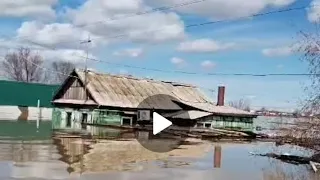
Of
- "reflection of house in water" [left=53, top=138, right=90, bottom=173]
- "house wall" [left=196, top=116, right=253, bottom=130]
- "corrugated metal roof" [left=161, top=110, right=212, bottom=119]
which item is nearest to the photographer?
"reflection of house in water" [left=53, top=138, right=90, bottom=173]

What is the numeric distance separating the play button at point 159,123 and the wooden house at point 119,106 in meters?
1.87

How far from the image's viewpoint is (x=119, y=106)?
4359 centimetres

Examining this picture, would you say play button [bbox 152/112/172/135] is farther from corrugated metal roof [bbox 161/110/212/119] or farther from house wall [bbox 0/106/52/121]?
house wall [bbox 0/106/52/121]

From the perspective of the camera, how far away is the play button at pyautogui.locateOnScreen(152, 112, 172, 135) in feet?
128

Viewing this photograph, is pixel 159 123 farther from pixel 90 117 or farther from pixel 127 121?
pixel 90 117

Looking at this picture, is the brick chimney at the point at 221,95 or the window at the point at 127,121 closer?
the window at the point at 127,121

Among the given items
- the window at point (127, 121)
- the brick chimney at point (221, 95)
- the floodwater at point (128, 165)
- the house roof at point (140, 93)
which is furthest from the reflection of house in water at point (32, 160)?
the brick chimney at point (221, 95)

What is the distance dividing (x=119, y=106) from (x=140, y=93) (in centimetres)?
→ 514

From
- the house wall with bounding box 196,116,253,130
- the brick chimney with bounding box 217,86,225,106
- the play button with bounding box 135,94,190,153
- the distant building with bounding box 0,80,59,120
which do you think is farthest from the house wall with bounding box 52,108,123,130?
the distant building with bounding box 0,80,59,120

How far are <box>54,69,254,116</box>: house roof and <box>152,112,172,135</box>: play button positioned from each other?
2.35m

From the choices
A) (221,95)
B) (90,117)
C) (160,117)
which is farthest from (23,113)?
(221,95)

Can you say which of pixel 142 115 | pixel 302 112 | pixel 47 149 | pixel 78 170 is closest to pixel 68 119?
pixel 142 115

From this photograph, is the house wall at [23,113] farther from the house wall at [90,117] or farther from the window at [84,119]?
the window at [84,119]

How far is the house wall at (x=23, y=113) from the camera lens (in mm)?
60969
